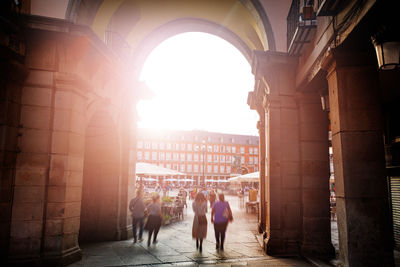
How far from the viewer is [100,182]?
900 cm

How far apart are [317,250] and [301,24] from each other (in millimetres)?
5072

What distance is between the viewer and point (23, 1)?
19.7 feet

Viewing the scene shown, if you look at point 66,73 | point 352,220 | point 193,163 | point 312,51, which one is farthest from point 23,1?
point 193,163

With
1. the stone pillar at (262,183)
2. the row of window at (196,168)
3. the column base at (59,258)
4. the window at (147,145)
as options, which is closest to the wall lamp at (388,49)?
the stone pillar at (262,183)

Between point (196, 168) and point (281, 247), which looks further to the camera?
point (196, 168)

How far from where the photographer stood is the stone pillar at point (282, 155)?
7143 millimetres

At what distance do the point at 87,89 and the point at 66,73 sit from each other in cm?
60

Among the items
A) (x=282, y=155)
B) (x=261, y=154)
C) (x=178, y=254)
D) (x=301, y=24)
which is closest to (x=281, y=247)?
(x=282, y=155)

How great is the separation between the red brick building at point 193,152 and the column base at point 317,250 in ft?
218

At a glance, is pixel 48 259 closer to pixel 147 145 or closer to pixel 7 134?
pixel 7 134

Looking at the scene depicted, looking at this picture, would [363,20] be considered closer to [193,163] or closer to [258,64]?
→ [258,64]

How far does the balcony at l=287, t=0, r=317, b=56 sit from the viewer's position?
5.60 m

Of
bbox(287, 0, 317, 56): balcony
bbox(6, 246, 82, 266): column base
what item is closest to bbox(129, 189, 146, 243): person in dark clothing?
bbox(6, 246, 82, 266): column base

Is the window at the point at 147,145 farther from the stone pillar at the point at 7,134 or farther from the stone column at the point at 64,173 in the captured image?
the stone pillar at the point at 7,134
